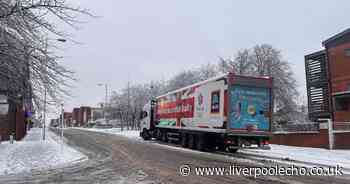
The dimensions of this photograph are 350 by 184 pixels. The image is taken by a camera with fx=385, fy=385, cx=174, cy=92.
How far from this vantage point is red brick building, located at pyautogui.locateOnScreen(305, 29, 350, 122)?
36781 millimetres

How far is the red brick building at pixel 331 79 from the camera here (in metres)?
36.8

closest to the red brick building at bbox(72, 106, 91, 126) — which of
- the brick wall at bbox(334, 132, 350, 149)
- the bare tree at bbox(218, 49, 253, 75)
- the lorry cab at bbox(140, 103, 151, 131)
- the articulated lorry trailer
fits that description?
the bare tree at bbox(218, 49, 253, 75)

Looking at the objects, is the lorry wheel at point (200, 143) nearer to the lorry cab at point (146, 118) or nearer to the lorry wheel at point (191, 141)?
the lorry wheel at point (191, 141)

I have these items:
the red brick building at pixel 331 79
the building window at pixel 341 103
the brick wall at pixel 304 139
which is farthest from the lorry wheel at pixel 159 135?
the building window at pixel 341 103

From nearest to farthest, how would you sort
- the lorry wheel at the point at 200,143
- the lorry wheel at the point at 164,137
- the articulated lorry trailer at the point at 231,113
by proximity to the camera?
the articulated lorry trailer at the point at 231,113
the lorry wheel at the point at 200,143
the lorry wheel at the point at 164,137

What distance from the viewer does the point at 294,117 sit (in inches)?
2190

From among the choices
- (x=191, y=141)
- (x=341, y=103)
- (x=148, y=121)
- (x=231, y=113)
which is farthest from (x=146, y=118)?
(x=231, y=113)

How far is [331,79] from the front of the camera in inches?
1523

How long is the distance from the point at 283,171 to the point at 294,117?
147 feet

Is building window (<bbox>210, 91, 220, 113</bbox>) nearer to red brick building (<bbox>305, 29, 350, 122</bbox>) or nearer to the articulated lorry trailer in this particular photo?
the articulated lorry trailer

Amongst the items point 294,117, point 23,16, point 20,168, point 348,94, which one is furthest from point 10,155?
point 294,117

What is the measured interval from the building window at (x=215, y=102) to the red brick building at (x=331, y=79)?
18.2m

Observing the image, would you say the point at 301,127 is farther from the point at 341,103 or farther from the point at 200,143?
the point at 341,103

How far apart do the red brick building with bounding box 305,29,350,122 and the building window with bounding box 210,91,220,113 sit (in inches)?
718
